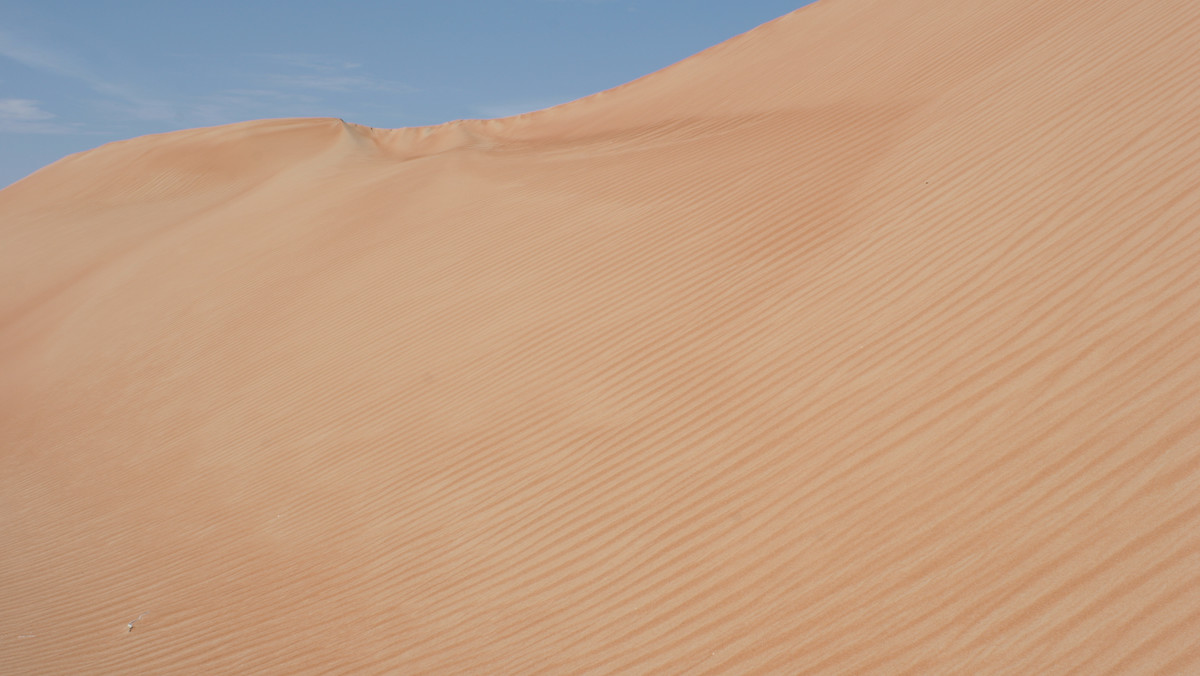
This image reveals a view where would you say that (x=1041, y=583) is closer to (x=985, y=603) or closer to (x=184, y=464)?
(x=985, y=603)

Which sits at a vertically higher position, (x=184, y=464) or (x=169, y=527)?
(x=184, y=464)

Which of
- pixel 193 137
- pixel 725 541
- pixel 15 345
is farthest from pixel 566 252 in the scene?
pixel 193 137

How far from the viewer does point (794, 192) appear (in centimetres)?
849

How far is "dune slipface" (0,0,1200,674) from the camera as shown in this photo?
4.09 meters

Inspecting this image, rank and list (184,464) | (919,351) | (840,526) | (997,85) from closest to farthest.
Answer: (840,526) < (919,351) < (184,464) < (997,85)

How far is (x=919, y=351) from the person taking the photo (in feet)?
18.1

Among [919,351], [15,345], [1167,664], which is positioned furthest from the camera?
[15,345]

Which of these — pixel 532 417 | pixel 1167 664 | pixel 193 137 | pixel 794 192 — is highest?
pixel 193 137

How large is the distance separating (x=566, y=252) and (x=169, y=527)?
4.41m

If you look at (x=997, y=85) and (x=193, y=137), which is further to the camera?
(x=193, y=137)

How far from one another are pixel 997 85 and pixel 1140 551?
21.4 feet

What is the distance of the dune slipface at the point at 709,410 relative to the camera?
4.09 meters

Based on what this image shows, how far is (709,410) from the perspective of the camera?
602 cm

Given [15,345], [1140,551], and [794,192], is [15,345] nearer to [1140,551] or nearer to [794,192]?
[794,192]
